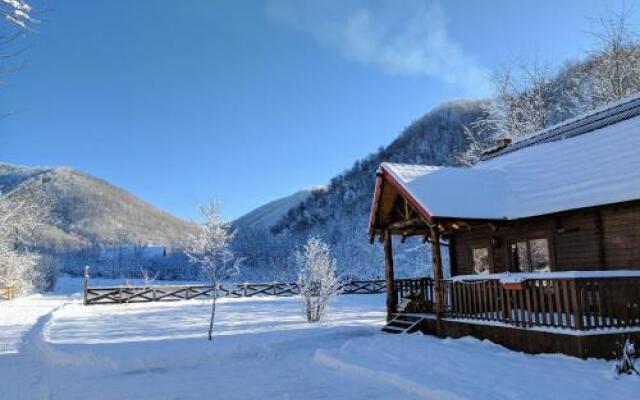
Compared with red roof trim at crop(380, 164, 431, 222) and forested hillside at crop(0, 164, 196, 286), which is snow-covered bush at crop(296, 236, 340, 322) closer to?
red roof trim at crop(380, 164, 431, 222)

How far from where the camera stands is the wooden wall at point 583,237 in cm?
1204

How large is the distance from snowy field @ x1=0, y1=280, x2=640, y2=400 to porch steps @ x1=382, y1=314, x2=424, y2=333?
761mm

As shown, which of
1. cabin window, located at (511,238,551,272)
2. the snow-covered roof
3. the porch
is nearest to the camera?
the porch

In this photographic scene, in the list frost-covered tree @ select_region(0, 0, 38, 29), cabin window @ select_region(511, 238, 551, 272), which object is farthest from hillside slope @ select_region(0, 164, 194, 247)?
frost-covered tree @ select_region(0, 0, 38, 29)

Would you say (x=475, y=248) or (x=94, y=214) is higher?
(x=94, y=214)

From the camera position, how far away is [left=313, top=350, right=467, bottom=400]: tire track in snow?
8.35 meters

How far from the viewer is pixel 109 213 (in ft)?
527

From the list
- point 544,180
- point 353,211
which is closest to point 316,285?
point 544,180

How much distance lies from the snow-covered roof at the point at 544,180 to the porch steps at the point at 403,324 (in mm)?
3853

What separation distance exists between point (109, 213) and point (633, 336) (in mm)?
167383

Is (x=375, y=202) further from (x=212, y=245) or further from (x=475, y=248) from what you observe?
(x=212, y=245)

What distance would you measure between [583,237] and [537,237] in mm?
1512

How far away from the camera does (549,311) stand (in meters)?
10.4

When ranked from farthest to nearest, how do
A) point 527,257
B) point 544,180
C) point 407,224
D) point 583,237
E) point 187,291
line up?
point 187,291
point 407,224
point 527,257
point 544,180
point 583,237
